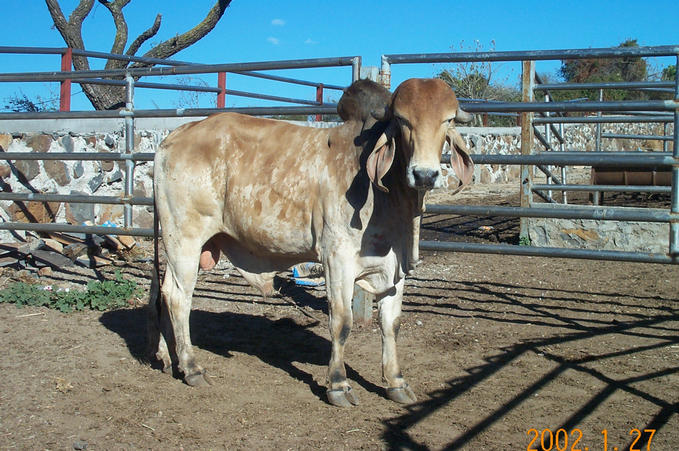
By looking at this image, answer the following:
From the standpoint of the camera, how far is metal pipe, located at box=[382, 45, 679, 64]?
15.0ft

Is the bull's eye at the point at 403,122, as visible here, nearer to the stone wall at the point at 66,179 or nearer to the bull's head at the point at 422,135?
the bull's head at the point at 422,135

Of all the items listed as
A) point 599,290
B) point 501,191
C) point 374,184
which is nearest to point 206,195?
point 374,184

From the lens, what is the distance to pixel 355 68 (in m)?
5.15

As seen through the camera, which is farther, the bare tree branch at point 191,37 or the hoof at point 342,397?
the bare tree branch at point 191,37

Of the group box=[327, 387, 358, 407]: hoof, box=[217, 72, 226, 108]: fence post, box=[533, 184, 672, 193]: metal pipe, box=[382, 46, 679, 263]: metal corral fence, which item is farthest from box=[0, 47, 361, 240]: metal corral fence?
box=[533, 184, 672, 193]: metal pipe

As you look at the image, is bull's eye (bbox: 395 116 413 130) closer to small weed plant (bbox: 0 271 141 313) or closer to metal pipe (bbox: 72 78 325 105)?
small weed plant (bbox: 0 271 141 313)

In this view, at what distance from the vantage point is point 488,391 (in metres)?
3.94

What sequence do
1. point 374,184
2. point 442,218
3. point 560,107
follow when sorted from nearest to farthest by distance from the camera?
1. point 374,184
2. point 560,107
3. point 442,218

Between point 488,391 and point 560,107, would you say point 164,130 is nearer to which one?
point 560,107

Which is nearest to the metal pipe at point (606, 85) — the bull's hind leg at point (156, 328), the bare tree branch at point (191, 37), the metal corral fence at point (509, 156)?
the metal corral fence at point (509, 156)

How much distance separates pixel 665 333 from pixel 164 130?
6.97 m

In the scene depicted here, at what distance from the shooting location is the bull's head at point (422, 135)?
3253 mm
